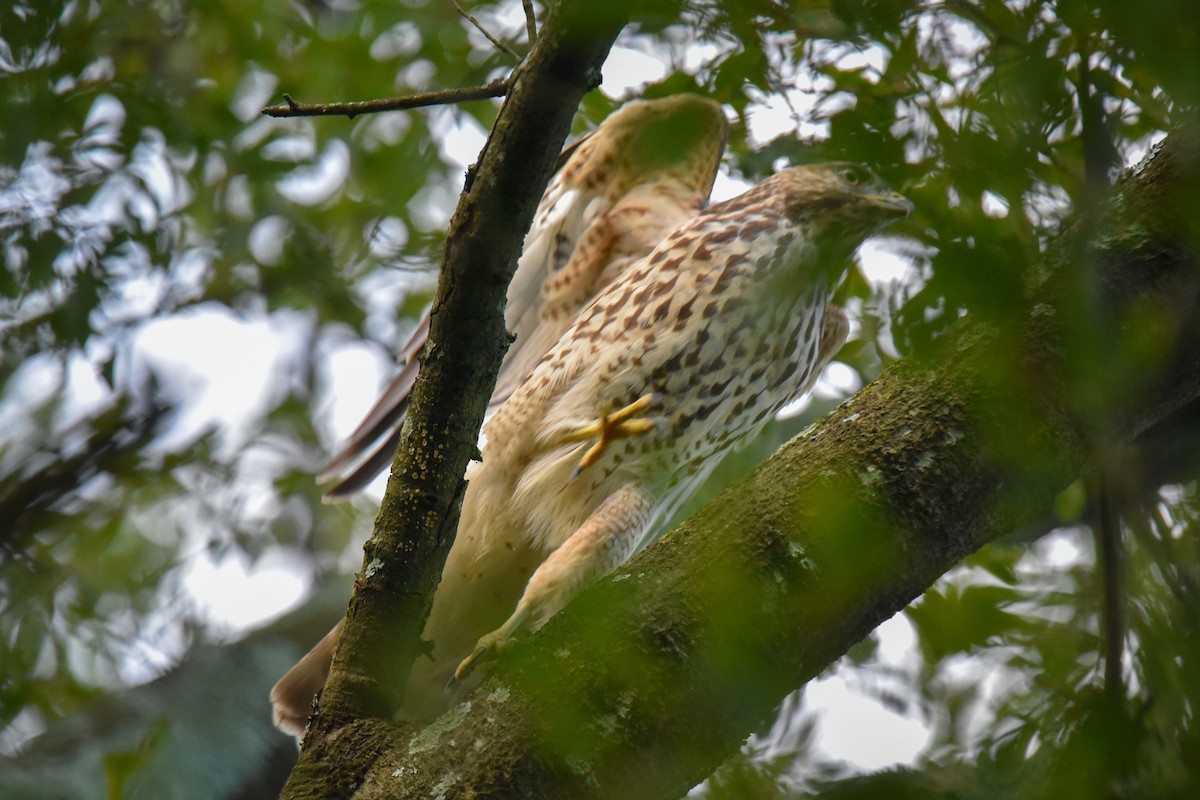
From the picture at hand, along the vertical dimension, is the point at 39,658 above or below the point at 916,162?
above

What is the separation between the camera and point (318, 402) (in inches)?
187

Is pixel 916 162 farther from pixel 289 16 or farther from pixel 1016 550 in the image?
pixel 289 16

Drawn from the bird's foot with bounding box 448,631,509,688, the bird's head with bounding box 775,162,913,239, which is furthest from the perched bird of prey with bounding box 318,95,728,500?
the bird's foot with bounding box 448,631,509,688

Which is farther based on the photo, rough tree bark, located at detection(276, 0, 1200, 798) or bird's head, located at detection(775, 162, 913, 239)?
bird's head, located at detection(775, 162, 913, 239)

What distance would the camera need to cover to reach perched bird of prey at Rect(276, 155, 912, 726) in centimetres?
295

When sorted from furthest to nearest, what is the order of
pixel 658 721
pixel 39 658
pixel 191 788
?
pixel 39 658 < pixel 191 788 < pixel 658 721

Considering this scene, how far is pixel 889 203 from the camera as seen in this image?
115 inches

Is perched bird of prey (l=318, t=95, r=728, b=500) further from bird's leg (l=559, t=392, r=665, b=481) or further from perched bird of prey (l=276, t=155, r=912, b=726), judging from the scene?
bird's leg (l=559, t=392, r=665, b=481)

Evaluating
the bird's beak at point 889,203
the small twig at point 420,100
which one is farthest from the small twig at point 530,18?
the bird's beak at point 889,203

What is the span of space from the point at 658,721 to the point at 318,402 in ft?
10.7

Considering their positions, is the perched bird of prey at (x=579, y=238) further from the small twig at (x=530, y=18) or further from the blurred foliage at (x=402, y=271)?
the small twig at (x=530, y=18)

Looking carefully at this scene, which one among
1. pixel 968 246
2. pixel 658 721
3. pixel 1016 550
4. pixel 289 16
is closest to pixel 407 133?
pixel 289 16

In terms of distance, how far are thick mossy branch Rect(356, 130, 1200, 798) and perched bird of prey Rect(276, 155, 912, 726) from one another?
888 millimetres

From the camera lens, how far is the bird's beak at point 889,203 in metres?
2.72
